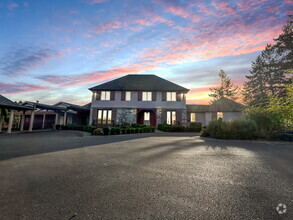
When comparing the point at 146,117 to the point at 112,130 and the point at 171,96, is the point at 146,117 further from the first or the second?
the point at 112,130

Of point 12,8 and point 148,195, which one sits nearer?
point 148,195

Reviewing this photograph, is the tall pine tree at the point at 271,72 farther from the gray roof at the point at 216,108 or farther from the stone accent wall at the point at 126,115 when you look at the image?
the stone accent wall at the point at 126,115

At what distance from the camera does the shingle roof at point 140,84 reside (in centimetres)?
2025

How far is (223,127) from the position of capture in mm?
9625

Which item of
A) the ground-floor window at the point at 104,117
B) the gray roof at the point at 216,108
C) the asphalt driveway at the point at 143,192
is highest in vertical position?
the gray roof at the point at 216,108

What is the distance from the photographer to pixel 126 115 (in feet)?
65.4

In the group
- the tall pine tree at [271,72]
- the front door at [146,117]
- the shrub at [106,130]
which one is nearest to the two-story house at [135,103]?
the front door at [146,117]

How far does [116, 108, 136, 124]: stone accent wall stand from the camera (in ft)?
65.1

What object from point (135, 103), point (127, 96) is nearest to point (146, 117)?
point (135, 103)

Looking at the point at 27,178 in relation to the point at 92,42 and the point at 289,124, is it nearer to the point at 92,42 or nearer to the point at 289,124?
the point at 92,42

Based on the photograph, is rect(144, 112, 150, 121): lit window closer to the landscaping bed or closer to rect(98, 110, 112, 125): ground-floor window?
rect(98, 110, 112, 125): ground-floor window

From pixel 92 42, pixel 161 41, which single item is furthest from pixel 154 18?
pixel 92 42

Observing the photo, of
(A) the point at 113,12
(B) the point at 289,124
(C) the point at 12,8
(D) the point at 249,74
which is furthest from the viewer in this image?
(D) the point at 249,74

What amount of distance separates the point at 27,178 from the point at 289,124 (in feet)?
46.8
